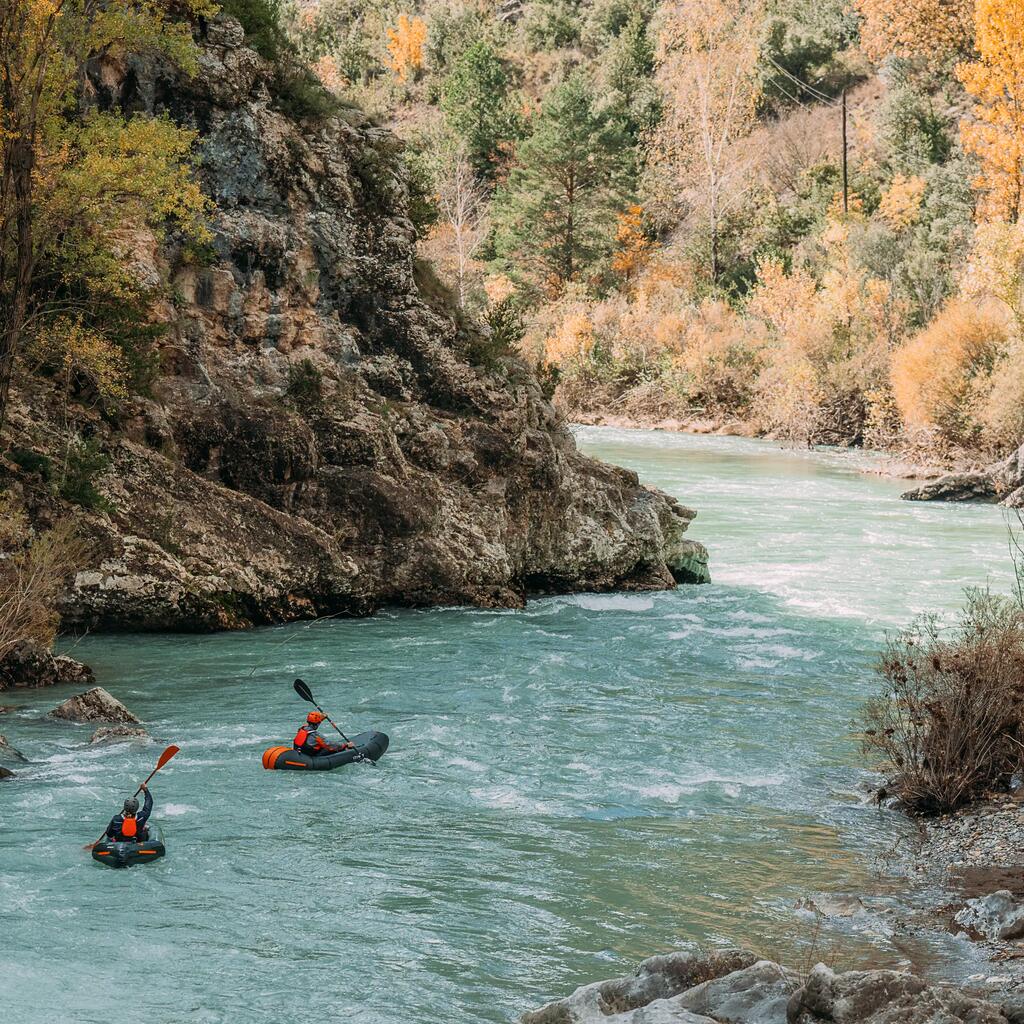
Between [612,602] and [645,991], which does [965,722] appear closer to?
[645,991]

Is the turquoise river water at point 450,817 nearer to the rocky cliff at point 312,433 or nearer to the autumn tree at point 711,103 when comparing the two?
the rocky cliff at point 312,433

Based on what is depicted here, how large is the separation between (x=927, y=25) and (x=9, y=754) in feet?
190

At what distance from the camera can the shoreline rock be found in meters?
11.5

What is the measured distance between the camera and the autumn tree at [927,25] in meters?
57.7

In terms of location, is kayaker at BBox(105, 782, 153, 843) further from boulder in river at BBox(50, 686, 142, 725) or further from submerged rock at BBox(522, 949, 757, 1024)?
submerged rock at BBox(522, 949, 757, 1024)

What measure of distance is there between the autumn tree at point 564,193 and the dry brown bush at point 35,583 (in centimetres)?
4446

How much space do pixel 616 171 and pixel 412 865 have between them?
52615mm

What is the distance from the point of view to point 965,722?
9469mm

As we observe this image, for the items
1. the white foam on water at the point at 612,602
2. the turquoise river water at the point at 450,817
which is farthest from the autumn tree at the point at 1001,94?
the white foam on water at the point at 612,602

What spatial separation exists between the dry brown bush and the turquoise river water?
0.66 meters

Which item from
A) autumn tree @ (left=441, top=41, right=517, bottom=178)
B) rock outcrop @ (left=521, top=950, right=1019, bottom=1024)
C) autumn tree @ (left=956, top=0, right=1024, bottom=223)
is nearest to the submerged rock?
rock outcrop @ (left=521, top=950, right=1019, bottom=1024)

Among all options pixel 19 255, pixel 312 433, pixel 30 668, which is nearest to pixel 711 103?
pixel 312 433

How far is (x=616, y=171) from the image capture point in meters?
58.1

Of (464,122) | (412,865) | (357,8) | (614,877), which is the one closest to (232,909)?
(412,865)
